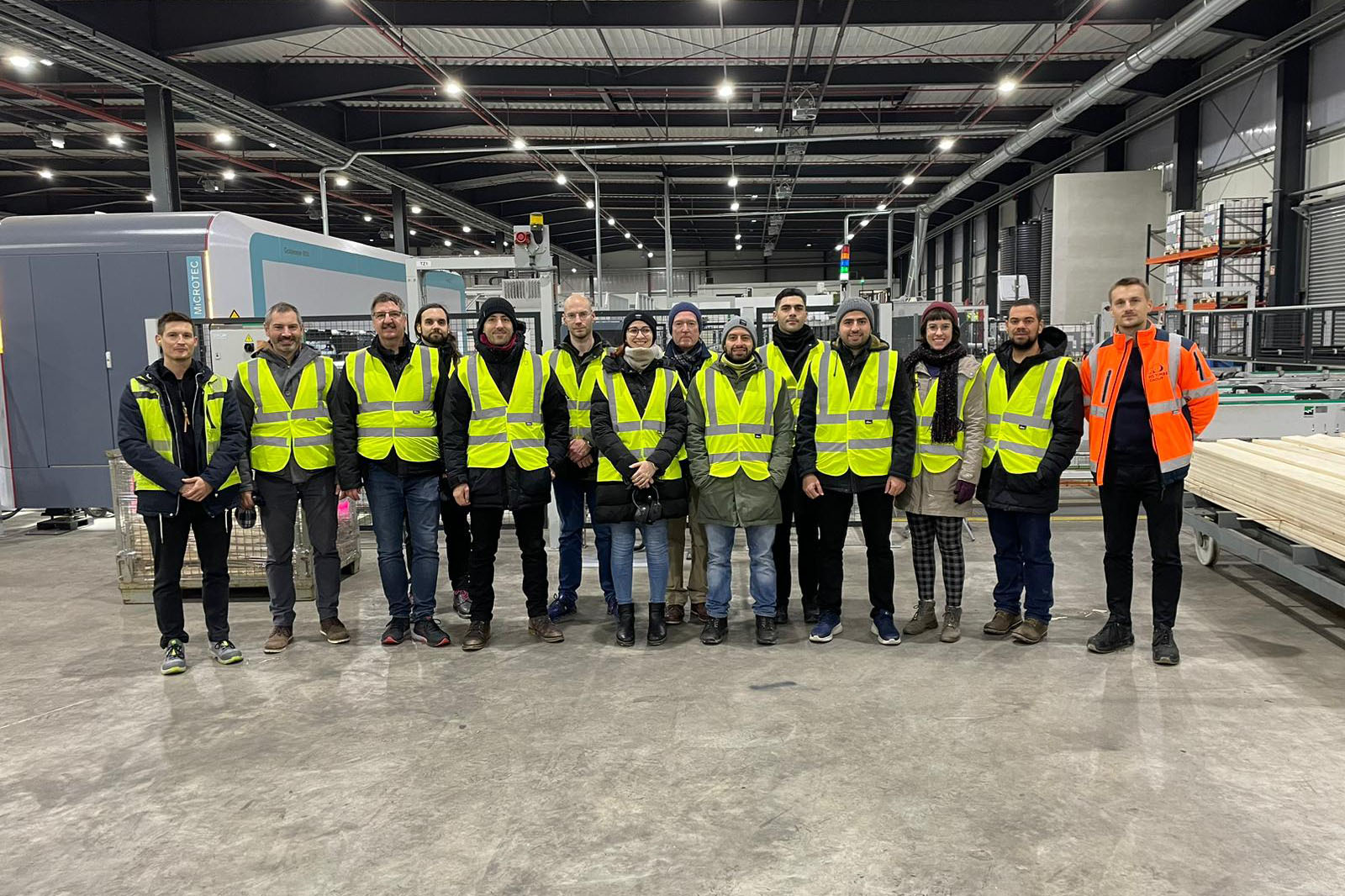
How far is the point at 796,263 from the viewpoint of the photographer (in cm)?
3338

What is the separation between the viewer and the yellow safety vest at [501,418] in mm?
4379

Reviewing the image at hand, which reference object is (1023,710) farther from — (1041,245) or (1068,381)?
(1041,245)

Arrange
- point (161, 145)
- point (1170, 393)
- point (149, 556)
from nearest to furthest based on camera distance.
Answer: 1. point (1170, 393)
2. point (149, 556)
3. point (161, 145)

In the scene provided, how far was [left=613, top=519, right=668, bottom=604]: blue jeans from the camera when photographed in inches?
179

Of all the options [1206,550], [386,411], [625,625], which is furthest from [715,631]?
[1206,550]

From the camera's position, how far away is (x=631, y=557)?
178 inches

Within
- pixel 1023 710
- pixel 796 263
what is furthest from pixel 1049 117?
pixel 796 263

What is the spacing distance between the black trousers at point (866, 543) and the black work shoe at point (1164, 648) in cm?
129

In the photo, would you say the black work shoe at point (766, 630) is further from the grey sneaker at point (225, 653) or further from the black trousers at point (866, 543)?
the grey sneaker at point (225, 653)

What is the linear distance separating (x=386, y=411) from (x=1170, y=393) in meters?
3.86

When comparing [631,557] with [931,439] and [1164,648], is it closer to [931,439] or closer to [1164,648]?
[931,439]

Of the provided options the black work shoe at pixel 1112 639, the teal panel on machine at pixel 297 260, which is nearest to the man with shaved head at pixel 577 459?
the black work shoe at pixel 1112 639

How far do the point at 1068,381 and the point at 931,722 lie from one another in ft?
6.11

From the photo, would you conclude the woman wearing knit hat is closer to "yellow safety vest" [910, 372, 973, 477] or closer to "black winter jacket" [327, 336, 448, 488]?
"black winter jacket" [327, 336, 448, 488]
